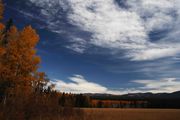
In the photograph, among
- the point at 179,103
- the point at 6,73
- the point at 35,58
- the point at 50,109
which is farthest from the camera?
the point at 179,103

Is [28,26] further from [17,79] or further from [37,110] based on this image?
[37,110]

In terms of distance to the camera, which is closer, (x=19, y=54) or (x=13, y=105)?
(x=13, y=105)

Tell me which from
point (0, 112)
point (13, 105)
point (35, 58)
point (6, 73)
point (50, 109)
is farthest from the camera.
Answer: point (35, 58)

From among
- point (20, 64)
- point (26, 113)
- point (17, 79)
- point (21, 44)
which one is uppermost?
point (21, 44)

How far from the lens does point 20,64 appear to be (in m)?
28.4

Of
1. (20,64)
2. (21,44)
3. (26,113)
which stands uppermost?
(21,44)

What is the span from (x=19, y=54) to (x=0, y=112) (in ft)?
69.8

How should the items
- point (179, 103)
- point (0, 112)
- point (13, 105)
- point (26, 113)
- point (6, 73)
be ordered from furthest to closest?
point (179, 103), point (6, 73), point (26, 113), point (13, 105), point (0, 112)

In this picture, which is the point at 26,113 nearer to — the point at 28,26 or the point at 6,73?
the point at 6,73

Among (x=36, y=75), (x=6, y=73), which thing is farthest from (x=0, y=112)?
(x=36, y=75)

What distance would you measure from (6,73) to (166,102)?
362ft

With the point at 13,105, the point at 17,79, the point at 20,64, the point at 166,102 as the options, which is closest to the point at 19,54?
the point at 20,64

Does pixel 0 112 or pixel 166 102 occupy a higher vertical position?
pixel 166 102

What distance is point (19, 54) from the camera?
2842 cm
